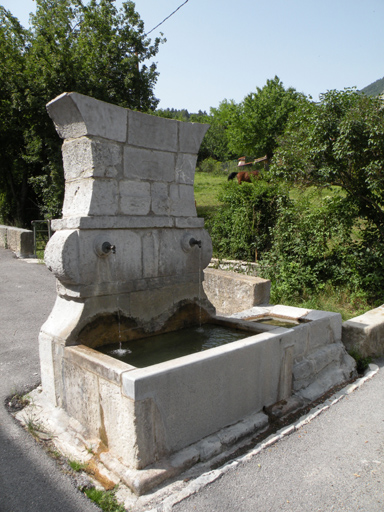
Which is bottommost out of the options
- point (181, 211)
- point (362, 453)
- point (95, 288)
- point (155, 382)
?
point (362, 453)

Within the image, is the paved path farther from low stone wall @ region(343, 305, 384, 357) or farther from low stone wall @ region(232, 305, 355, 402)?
low stone wall @ region(343, 305, 384, 357)

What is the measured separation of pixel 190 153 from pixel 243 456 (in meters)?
2.83

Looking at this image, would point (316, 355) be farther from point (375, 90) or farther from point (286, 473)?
point (375, 90)

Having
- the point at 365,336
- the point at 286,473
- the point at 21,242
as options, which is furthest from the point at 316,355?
the point at 21,242

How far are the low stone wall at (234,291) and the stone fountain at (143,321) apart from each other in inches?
61.9

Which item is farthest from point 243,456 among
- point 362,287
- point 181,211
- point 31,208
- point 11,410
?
point 31,208

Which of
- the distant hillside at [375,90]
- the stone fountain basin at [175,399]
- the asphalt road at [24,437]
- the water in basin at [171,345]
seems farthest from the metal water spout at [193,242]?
the distant hillside at [375,90]

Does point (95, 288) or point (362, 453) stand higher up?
point (95, 288)

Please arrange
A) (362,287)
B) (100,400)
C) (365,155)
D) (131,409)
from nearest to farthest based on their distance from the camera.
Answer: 1. (131,409)
2. (100,400)
3. (365,155)
4. (362,287)

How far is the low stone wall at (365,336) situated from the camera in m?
4.74

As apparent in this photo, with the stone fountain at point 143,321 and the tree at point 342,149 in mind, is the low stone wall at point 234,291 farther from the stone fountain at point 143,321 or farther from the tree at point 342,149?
the tree at point 342,149

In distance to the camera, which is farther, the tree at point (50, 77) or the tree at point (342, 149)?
the tree at point (50, 77)

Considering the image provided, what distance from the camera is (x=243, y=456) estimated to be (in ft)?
9.50

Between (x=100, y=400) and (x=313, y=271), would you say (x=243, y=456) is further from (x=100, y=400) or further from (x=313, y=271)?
(x=313, y=271)
